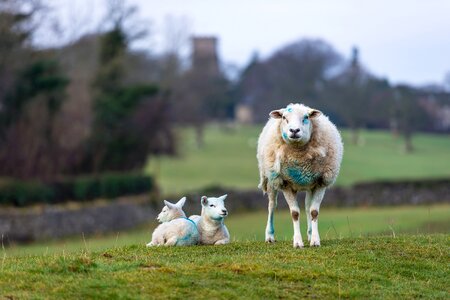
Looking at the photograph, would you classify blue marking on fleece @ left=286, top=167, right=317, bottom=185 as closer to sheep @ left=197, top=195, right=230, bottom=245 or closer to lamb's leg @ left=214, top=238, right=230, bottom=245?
sheep @ left=197, top=195, right=230, bottom=245

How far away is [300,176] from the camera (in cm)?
1444

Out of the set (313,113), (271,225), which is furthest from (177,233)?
(313,113)

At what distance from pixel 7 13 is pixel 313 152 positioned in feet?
114

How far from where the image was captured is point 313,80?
308ft

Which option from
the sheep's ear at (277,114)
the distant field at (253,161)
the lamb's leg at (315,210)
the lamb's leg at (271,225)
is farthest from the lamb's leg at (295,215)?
the distant field at (253,161)

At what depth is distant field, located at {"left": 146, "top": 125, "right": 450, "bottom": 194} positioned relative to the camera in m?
67.9

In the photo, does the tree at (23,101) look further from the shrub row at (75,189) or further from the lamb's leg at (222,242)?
the lamb's leg at (222,242)

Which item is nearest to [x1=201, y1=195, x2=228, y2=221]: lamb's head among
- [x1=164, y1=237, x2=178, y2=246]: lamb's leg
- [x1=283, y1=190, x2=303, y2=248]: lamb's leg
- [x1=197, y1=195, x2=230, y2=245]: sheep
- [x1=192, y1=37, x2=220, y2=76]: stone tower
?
[x1=197, y1=195, x2=230, y2=245]: sheep

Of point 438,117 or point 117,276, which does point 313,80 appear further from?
point 117,276

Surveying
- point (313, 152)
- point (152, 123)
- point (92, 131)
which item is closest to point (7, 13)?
point (92, 131)

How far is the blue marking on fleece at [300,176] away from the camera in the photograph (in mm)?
14383

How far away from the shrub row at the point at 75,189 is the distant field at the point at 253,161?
13.0 feet

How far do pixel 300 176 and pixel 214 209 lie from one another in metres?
1.31

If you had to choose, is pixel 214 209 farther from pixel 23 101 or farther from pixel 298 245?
pixel 23 101
